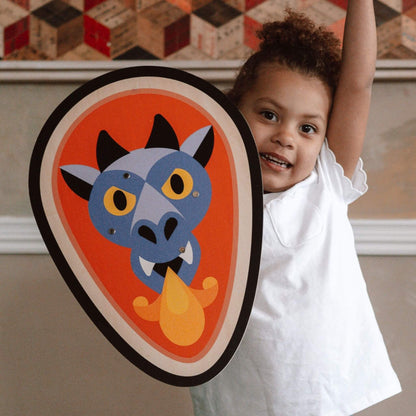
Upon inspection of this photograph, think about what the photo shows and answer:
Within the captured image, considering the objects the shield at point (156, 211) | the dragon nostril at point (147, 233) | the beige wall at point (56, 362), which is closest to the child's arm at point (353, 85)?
the shield at point (156, 211)

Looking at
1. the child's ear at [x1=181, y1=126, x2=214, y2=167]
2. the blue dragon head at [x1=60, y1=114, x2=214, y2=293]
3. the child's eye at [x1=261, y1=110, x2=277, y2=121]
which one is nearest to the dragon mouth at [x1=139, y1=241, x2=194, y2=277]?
the blue dragon head at [x1=60, y1=114, x2=214, y2=293]

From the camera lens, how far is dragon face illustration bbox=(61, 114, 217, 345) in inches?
23.9

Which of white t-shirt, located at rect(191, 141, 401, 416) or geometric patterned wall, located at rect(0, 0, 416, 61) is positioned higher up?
geometric patterned wall, located at rect(0, 0, 416, 61)

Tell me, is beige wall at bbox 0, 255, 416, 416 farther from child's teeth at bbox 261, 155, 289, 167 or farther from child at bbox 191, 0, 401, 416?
child's teeth at bbox 261, 155, 289, 167

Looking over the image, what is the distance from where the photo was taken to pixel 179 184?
0.61 metres

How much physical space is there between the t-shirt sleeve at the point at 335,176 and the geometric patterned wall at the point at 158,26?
32 cm

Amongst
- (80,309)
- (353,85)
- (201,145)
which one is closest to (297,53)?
(353,85)

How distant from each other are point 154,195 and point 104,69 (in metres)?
0.43

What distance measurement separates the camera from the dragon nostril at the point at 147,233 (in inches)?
24.1

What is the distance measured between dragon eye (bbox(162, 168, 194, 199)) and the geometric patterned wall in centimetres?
43

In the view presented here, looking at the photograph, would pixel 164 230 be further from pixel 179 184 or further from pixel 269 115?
pixel 269 115

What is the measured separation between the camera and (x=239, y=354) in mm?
655

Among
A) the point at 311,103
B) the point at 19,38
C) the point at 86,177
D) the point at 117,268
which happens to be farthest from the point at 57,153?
the point at 19,38

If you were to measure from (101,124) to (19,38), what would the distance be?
0.48 m
